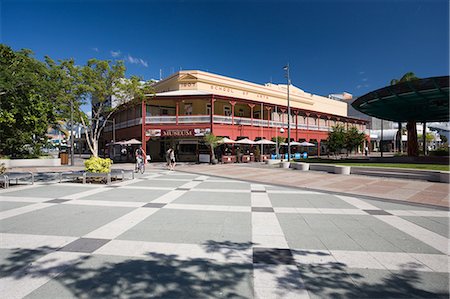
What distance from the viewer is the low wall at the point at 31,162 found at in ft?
71.7

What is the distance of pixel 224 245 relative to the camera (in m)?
4.40

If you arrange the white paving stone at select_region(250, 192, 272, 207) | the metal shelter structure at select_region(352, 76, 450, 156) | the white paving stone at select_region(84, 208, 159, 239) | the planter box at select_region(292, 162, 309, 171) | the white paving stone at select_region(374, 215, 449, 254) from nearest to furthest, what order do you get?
the white paving stone at select_region(374, 215, 449, 254) → the white paving stone at select_region(84, 208, 159, 239) → the white paving stone at select_region(250, 192, 272, 207) → the metal shelter structure at select_region(352, 76, 450, 156) → the planter box at select_region(292, 162, 309, 171)

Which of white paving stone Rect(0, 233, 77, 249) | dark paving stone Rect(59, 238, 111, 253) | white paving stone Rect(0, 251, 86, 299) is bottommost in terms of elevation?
white paving stone Rect(0, 251, 86, 299)

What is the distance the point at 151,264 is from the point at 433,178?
48.8 ft

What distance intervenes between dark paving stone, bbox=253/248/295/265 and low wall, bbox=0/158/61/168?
27.4m

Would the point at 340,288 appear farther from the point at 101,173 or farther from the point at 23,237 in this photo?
the point at 101,173

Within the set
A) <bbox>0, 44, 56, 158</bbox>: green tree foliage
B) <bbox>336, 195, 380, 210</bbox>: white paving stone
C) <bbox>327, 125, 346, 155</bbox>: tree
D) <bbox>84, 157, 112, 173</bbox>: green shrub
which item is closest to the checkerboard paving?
<bbox>336, 195, 380, 210</bbox>: white paving stone

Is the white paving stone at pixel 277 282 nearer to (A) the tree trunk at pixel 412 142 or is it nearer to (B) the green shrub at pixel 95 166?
(B) the green shrub at pixel 95 166

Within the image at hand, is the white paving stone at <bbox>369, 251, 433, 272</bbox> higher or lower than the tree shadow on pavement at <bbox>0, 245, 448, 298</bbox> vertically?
lower

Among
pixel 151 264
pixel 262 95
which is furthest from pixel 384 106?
pixel 151 264

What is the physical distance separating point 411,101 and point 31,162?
36657mm

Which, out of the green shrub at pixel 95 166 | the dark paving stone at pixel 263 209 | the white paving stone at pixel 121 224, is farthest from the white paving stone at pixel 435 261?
the green shrub at pixel 95 166

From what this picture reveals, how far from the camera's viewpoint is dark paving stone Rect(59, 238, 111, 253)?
4.20 metres

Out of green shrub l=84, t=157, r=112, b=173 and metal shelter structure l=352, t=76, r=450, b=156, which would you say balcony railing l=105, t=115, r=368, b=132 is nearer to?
metal shelter structure l=352, t=76, r=450, b=156
